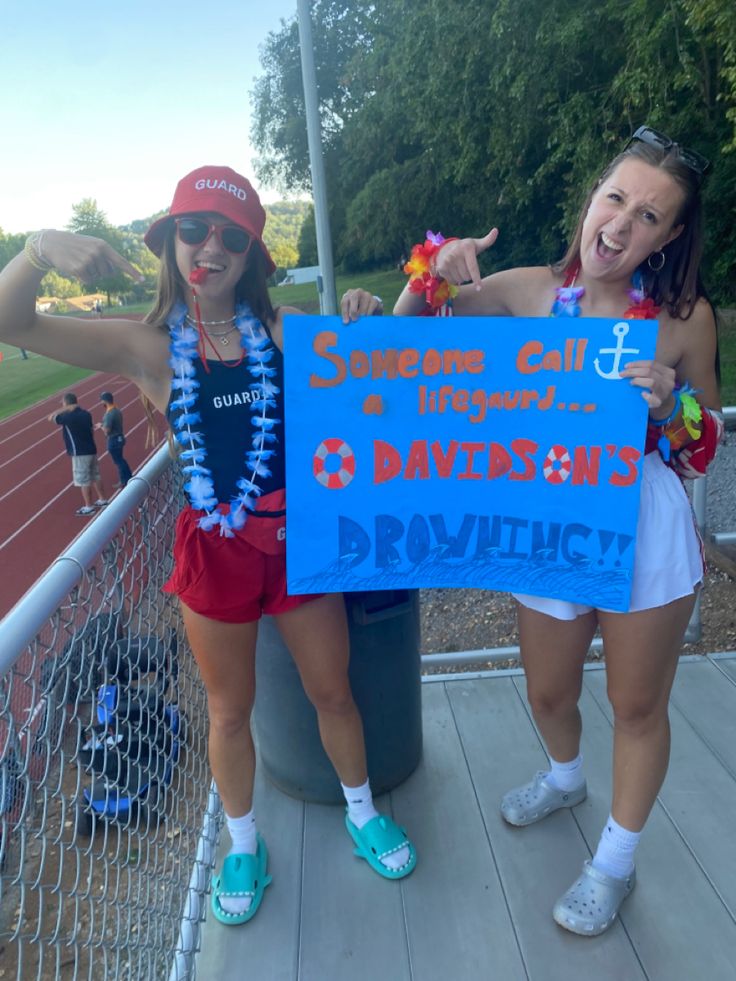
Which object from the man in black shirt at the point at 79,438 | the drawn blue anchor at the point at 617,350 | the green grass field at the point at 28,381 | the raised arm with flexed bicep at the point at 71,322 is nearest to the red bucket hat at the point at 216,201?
the raised arm with flexed bicep at the point at 71,322

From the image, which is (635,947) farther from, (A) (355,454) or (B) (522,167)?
(B) (522,167)

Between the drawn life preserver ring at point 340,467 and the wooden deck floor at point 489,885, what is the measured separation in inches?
48.0

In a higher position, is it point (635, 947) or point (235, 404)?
point (235, 404)

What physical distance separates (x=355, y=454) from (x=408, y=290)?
44 cm

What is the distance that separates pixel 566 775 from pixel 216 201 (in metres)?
1.90

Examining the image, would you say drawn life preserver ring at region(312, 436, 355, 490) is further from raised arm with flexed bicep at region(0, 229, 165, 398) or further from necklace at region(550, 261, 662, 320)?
necklace at region(550, 261, 662, 320)

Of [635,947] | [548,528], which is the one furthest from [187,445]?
[635,947]

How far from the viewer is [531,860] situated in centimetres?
206

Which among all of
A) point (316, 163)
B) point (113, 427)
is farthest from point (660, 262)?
point (113, 427)

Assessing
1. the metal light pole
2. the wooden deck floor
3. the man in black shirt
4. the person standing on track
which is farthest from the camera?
the person standing on track

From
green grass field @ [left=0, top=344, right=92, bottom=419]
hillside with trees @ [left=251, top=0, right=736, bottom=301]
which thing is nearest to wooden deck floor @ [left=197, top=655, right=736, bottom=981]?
hillside with trees @ [left=251, top=0, right=736, bottom=301]

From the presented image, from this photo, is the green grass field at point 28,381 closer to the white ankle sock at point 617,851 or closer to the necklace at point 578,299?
the necklace at point 578,299

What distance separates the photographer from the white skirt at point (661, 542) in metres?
1.61

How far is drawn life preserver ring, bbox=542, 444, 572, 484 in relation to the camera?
1624 millimetres
